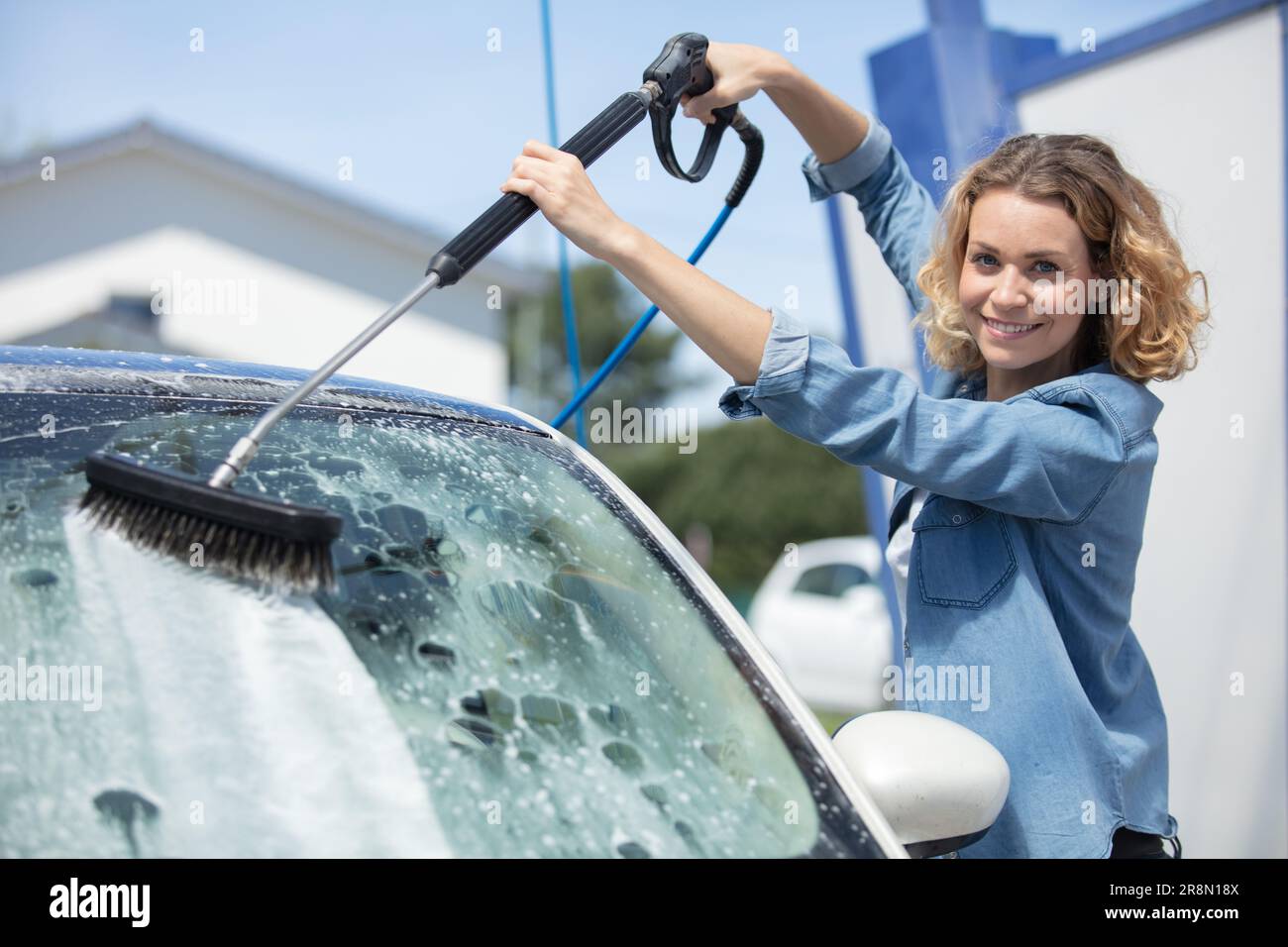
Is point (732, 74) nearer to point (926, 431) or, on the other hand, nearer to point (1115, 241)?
point (1115, 241)

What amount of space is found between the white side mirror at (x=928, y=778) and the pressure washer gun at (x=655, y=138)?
68cm

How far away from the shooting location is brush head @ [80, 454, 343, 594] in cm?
112

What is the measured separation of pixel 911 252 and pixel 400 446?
103 cm

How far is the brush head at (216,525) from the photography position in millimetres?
1123

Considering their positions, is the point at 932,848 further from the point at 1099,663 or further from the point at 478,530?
the point at 478,530

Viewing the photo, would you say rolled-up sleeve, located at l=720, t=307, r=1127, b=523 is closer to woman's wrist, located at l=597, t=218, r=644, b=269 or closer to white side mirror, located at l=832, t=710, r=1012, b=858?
woman's wrist, located at l=597, t=218, r=644, b=269

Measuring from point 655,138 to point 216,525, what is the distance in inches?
38.4

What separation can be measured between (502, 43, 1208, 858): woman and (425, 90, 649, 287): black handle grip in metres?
0.03

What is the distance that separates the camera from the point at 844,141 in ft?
7.11

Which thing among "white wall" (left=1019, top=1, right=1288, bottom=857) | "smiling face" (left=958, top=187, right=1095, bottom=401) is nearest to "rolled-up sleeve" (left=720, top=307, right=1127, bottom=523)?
"smiling face" (left=958, top=187, right=1095, bottom=401)

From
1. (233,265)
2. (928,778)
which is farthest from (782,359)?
(233,265)

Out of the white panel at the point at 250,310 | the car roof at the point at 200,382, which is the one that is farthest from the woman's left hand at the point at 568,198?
the white panel at the point at 250,310

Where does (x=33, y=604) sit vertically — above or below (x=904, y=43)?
below
